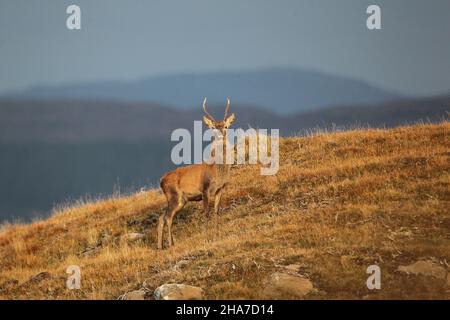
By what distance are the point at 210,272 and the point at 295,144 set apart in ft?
48.8

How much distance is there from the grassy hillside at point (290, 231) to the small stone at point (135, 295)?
20.1 inches

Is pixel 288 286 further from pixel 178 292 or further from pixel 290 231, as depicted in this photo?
pixel 290 231

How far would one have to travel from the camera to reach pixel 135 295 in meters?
15.2

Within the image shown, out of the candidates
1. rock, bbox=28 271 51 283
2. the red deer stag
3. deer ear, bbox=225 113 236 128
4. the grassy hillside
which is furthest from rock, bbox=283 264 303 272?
rock, bbox=28 271 51 283

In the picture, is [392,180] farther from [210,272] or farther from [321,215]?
[210,272]

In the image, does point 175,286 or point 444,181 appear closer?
point 175,286

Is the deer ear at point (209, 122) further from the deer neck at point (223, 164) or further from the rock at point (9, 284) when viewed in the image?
the rock at point (9, 284)

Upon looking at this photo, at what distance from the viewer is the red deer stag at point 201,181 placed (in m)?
19.4

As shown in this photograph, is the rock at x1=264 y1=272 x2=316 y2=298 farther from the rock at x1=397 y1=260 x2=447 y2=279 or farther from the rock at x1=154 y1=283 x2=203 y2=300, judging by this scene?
the rock at x1=397 y1=260 x2=447 y2=279

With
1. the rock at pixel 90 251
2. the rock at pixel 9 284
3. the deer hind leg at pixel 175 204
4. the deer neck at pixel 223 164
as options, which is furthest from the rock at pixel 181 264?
the rock at pixel 90 251

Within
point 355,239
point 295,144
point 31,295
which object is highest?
point 295,144

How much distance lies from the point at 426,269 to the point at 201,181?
672 cm
